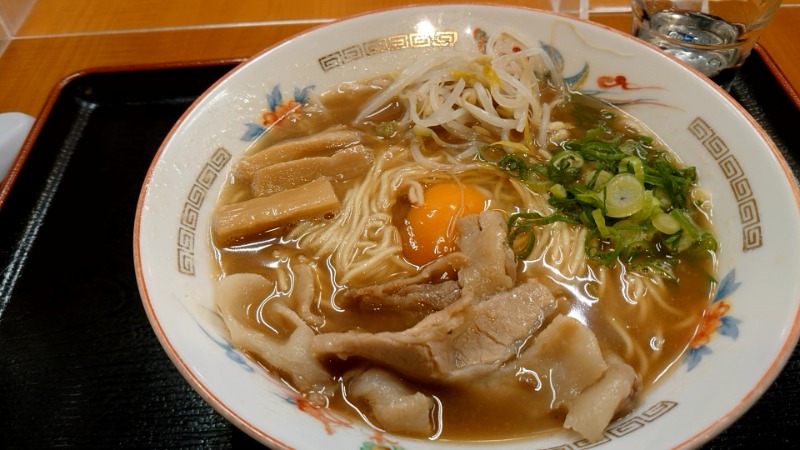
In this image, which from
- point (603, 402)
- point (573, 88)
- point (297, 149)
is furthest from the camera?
point (573, 88)

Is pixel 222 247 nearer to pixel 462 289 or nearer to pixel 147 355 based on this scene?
pixel 147 355

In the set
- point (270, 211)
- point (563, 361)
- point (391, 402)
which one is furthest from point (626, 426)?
point (270, 211)

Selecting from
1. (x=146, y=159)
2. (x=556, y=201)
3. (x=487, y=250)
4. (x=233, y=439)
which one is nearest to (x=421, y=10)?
(x=556, y=201)

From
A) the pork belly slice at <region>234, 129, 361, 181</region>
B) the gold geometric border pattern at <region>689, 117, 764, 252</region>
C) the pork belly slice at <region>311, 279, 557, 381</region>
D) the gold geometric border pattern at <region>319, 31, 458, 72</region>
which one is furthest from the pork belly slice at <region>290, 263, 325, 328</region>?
the gold geometric border pattern at <region>689, 117, 764, 252</region>

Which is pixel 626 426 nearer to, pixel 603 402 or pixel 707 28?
pixel 603 402

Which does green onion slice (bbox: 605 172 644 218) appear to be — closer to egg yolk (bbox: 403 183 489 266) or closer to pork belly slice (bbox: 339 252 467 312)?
egg yolk (bbox: 403 183 489 266)

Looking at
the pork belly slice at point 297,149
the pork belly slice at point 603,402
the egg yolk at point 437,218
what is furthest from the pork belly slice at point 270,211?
the pork belly slice at point 603,402
